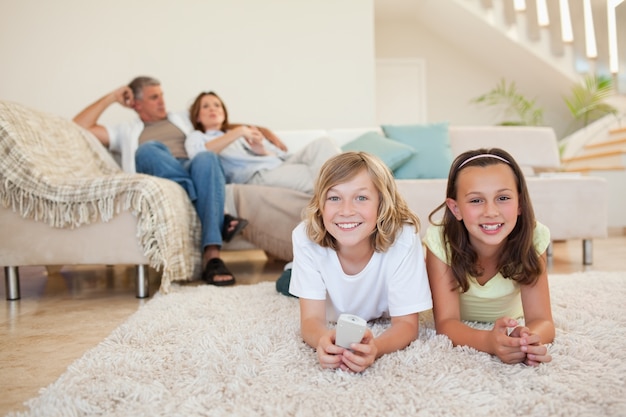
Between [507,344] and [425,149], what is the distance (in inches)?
79.6

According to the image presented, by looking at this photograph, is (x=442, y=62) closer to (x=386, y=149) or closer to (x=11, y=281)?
(x=386, y=149)

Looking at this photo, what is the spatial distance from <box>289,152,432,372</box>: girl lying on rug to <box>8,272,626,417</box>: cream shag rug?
0.25 feet

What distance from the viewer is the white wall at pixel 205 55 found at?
419 cm

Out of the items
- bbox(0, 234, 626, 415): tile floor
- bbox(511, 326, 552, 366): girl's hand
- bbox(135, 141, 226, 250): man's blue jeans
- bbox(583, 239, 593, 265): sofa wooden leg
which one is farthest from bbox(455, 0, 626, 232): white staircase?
bbox(511, 326, 552, 366): girl's hand

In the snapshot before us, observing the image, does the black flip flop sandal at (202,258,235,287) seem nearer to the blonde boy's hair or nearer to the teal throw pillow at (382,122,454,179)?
the blonde boy's hair

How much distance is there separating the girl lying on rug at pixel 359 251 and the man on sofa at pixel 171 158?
975 mm

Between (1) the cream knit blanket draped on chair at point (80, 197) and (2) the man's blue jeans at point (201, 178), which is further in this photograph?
(2) the man's blue jeans at point (201, 178)

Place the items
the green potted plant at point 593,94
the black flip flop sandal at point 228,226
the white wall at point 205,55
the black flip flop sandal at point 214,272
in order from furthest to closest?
the green potted plant at point 593,94 → the white wall at point 205,55 → the black flip flop sandal at point 228,226 → the black flip flop sandal at point 214,272

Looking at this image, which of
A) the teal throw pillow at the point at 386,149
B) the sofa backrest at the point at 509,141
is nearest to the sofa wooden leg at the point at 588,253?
the sofa backrest at the point at 509,141

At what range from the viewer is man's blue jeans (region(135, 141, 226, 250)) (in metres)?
2.20

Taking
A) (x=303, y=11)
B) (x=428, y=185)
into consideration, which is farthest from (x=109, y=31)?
(x=428, y=185)

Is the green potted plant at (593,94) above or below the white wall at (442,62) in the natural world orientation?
below

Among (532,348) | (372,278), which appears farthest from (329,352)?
(532,348)

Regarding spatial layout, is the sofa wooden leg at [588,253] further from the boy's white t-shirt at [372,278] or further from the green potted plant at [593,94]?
the green potted plant at [593,94]
